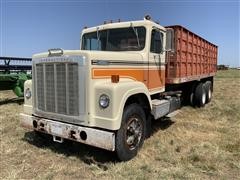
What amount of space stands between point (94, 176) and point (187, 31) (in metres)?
5.69

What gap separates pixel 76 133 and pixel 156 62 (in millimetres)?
2754

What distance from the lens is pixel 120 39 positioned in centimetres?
634

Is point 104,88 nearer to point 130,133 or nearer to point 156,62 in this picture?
point 130,133

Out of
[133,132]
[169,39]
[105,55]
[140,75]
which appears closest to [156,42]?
[169,39]

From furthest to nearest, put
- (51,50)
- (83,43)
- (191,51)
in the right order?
(191,51) → (83,43) → (51,50)

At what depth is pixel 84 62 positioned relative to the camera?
4.67m

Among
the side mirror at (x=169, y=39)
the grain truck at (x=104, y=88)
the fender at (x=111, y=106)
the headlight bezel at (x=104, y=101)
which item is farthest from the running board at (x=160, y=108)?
the headlight bezel at (x=104, y=101)

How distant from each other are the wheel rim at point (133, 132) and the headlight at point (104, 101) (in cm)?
68

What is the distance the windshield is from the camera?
6.20m

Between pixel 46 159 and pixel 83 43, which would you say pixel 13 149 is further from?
pixel 83 43

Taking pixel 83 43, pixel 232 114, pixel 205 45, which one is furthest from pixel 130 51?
pixel 205 45

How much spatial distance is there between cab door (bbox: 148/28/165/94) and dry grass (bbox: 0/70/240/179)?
3.83 feet

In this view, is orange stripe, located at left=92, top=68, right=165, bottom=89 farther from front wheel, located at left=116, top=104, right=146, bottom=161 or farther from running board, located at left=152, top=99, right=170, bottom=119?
front wheel, located at left=116, top=104, right=146, bottom=161

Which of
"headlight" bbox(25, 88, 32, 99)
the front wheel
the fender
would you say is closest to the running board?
the front wheel
